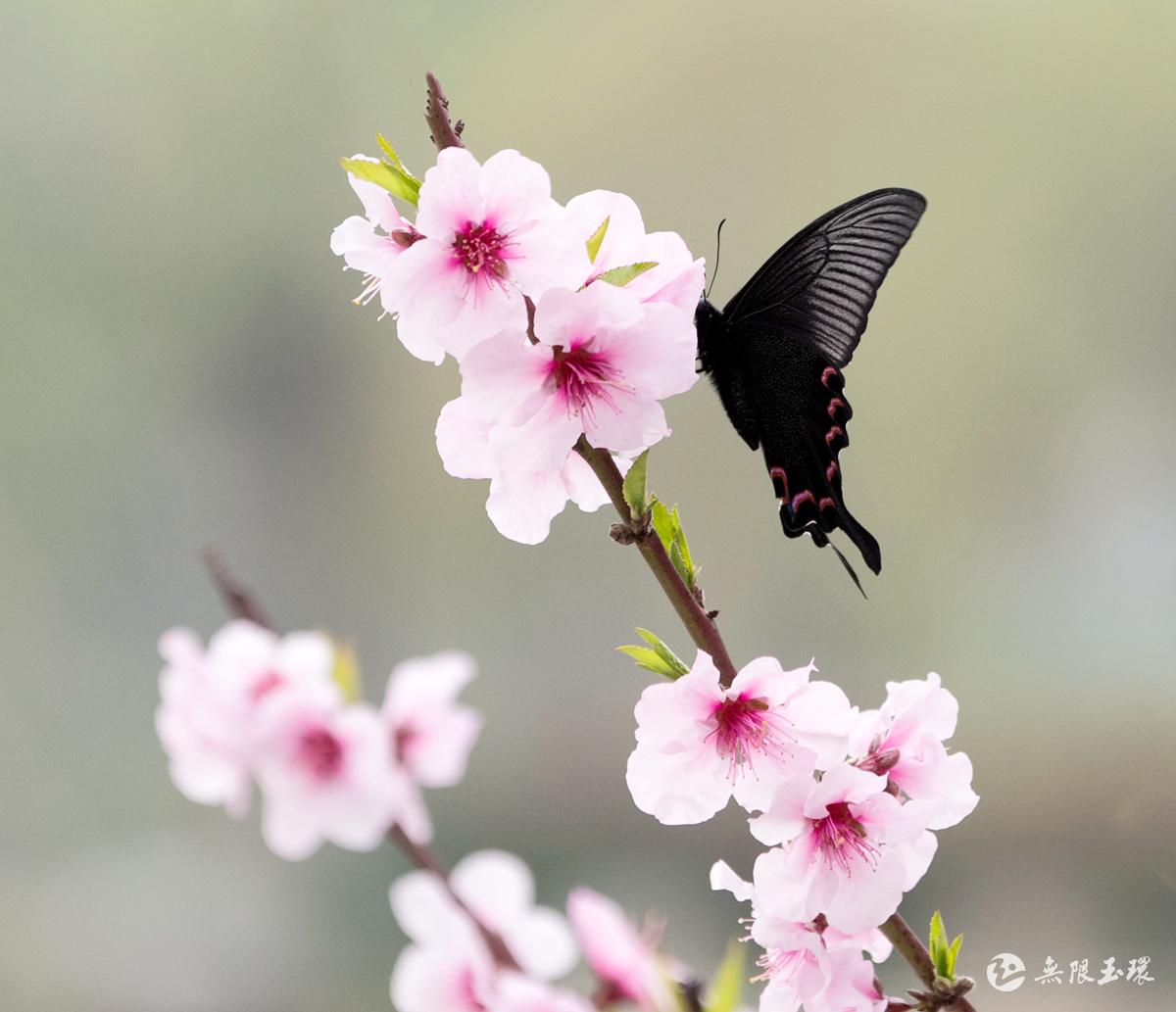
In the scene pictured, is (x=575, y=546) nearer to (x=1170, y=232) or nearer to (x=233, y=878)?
(x=233, y=878)

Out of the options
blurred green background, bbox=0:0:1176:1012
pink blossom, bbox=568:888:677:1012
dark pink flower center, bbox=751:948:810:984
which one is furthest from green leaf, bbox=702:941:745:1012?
blurred green background, bbox=0:0:1176:1012

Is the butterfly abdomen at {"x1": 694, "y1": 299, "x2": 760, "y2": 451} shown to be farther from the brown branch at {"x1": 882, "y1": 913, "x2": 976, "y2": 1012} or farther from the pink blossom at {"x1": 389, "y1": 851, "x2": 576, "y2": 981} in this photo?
the pink blossom at {"x1": 389, "y1": 851, "x2": 576, "y2": 981}

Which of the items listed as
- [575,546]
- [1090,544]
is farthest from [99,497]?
[1090,544]

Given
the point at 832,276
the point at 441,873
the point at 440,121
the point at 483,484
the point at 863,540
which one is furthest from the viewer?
the point at 483,484

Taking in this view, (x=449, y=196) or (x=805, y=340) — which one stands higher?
(x=805, y=340)

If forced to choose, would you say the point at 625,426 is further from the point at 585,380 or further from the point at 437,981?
the point at 437,981

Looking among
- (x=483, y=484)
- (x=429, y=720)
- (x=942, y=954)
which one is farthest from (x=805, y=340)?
(x=483, y=484)

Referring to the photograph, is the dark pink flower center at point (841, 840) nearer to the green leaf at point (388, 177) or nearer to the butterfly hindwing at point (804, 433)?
the butterfly hindwing at point (804, 433)
